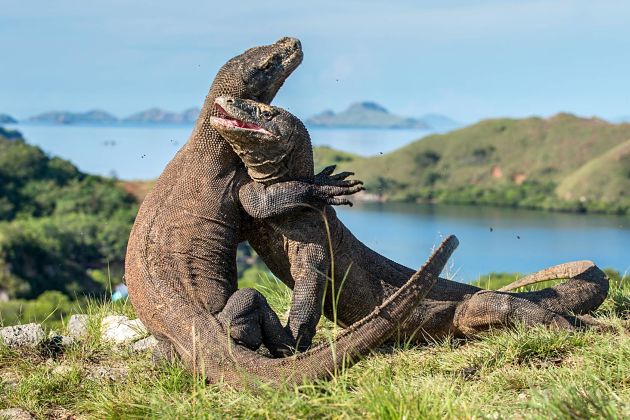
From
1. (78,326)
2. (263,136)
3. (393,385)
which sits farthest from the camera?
(78,326)

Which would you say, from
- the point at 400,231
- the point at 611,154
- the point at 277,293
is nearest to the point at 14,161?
the point at 400,231

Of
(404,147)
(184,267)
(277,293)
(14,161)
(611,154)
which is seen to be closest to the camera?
(184,267)

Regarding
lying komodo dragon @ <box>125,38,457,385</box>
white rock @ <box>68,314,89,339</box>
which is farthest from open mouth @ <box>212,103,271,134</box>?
white rock @ <box>68,314,89,339</box>

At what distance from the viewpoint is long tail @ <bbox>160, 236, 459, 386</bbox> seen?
20.9 feet

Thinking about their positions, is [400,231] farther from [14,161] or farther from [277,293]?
[277,293]

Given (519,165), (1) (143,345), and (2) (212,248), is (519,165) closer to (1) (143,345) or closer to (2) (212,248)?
(1) (143,345)

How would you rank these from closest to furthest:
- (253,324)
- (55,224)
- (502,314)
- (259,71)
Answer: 1. (253,324)
2. (259,71)
3. (502,314)
4. (55,224)

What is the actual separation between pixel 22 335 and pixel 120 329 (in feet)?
3.40

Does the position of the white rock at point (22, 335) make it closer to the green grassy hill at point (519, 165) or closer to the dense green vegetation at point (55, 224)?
the dense green vegetation at point (55, 224)

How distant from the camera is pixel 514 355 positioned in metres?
7.27

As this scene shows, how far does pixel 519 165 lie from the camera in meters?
154

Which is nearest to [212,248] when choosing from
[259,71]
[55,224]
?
[259,71]

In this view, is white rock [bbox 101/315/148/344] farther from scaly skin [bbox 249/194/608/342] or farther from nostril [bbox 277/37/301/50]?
nostril [bbox 277/37/301/50]

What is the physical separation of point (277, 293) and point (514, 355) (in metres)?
3.87
